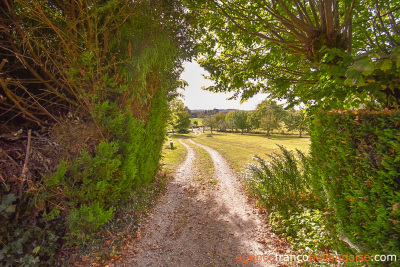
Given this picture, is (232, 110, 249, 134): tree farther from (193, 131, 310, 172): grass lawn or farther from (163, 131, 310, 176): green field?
(163, 131, 310, 176): green field

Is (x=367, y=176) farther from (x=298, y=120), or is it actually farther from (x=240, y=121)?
(x=240, y=121)

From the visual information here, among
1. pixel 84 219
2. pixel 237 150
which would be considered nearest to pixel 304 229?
pixel 84 219

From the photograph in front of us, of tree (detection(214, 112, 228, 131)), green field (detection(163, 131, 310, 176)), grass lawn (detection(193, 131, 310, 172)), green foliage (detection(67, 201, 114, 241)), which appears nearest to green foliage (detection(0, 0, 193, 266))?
green foliage (detection(67, 201, 114, 241))

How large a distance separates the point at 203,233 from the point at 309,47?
4.82 meters

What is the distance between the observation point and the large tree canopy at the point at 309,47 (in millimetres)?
2090

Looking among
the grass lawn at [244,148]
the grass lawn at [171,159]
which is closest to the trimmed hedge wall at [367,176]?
the grass lawn at [244,148]

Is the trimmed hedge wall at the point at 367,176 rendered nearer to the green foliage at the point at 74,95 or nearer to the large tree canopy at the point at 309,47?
the large tree canopy at the point at 309,47

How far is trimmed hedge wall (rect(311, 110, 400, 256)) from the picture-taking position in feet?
5.37

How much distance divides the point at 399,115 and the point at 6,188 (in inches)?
193

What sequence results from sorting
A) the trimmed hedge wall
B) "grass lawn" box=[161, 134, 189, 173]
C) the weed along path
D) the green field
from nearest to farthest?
the trimmed hedge wall, the weed along path, "grass lawn" box=[161, 134, 189, 173], the green field

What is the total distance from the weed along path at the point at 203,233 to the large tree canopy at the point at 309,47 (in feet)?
10.1

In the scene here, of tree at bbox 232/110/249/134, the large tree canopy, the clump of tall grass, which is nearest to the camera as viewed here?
the large tree canopy

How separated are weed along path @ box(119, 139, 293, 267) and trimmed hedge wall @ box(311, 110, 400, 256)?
1.51 m

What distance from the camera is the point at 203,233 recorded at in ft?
12.1
